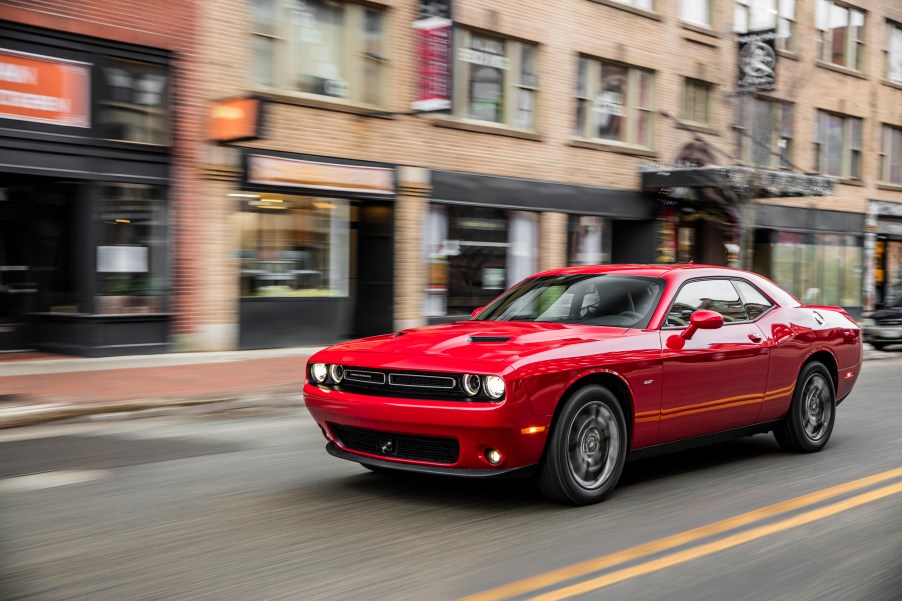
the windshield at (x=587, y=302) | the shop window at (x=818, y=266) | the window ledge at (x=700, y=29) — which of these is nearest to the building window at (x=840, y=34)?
the shop window at (x=818, y=266)

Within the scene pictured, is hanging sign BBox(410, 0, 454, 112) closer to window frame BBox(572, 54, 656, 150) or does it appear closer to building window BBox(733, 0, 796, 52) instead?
window frame BBox(572, 54, 656, 150)

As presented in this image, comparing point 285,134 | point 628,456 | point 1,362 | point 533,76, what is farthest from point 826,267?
point 628,456

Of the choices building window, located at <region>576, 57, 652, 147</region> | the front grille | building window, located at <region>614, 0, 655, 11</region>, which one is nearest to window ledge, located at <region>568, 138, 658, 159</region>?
building window, located at <region>576, 57, 652, 147</region>

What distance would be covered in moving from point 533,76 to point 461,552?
55.2 ft

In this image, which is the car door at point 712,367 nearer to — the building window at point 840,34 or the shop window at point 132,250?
the shop window at point 132,250

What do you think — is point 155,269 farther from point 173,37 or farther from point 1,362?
point 173,37

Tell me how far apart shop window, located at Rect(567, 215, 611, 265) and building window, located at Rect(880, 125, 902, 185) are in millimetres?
14107

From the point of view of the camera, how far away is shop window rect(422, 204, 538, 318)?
18.6 metres

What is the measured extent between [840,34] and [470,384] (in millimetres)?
28271

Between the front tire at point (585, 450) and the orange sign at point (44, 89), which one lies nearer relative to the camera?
the front tire at point (585, 450)

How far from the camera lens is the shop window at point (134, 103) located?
13922 millimetres

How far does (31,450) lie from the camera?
304 inches

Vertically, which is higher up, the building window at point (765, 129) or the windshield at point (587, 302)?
the building window at point (765, 129)

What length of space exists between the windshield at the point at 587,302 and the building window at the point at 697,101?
729 inches
